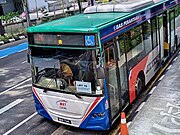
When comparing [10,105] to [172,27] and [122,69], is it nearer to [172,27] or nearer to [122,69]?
[122,69]

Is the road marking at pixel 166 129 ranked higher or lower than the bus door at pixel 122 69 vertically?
lower

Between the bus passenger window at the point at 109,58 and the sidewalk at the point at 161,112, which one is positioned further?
the sidewalk at the point at 161,112

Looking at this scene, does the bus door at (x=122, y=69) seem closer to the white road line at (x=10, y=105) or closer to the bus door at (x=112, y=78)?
the bus door at (x=112, y=78)

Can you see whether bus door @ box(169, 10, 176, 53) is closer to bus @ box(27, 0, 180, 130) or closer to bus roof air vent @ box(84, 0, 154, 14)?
bus roof air vent @ box(84, 0, 154, 14)

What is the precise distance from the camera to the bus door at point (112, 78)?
6.11 metres

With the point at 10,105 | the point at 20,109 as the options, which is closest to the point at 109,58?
the point at 20,109

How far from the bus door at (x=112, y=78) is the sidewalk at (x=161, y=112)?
667mm

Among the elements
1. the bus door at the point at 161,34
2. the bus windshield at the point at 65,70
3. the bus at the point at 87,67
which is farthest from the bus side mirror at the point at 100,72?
the bus door at the point at 161,34

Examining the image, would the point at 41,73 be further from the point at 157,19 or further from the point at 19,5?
the point at 19,5

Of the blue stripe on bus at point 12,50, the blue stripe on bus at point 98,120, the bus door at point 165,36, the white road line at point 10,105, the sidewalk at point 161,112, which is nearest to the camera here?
the blue stripe on bus at point 98,120

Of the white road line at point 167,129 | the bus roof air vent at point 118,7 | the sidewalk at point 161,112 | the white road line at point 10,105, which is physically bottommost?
the white road line at point 10,105

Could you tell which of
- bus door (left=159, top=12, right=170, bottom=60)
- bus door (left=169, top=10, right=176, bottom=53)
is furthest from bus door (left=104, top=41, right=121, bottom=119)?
bus door (left=169, top=10, right=176, bottom=53)

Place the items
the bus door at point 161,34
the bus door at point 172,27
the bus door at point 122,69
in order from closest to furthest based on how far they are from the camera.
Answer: the bus door at point 122,69, the bus door at point 161,34, the bus door at point 172,27

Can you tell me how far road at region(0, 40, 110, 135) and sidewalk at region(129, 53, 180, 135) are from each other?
0.93m
